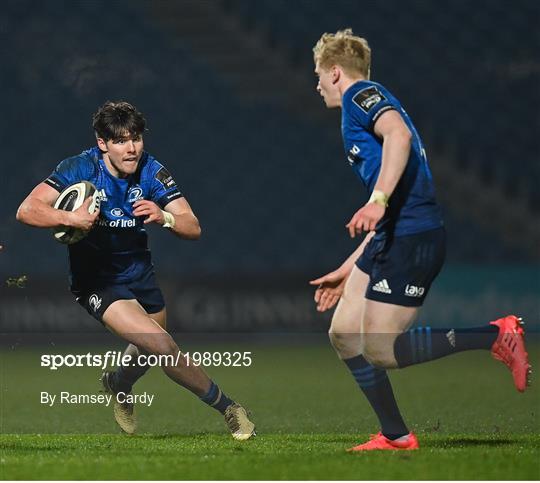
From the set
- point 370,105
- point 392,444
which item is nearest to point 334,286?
point 392,444

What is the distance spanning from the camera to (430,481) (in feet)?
13.5

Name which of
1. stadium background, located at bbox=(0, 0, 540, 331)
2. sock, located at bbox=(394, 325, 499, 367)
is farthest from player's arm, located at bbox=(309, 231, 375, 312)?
stadium background, located at bbox=(0, 0, 540, 331)

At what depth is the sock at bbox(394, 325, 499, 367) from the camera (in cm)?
496

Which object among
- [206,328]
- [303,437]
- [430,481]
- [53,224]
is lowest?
[206,328]

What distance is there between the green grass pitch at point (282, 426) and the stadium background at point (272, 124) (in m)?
1.65

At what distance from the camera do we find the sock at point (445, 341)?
496cm

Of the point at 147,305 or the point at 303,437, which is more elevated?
the point at 147,305

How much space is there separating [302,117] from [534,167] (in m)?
3.06

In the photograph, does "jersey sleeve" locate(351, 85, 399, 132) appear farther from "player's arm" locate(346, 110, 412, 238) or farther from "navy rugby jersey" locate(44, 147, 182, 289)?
"navy rugby jersey" locate(44, 147, 182, 289)

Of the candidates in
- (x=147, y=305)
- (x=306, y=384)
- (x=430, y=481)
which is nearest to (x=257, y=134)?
(x=306, y=384)

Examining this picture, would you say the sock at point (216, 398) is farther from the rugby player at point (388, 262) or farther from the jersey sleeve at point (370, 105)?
the jersey sleeve at point (370, 105)

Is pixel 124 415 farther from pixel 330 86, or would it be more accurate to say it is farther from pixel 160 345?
pixel 330 86

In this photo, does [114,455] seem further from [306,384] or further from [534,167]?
[534,167]

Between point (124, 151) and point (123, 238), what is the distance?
19.4 inches
